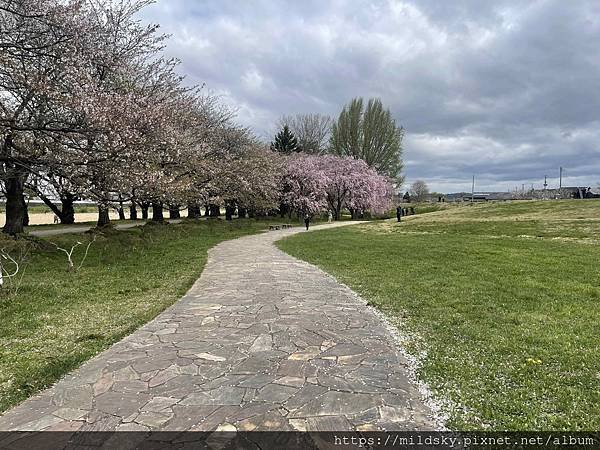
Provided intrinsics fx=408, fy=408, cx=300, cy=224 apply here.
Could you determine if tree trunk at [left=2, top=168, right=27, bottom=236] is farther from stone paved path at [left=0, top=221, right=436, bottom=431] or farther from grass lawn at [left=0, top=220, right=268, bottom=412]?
stone paved path at [left=0, top=221, right=436, bottom=431]

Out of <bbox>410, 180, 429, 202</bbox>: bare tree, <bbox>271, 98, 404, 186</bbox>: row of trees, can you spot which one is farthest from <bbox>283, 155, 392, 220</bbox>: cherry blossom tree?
<bbox>410, 180, 429, 202</bbox>: bare tree

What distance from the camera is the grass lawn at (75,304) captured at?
12.6ft

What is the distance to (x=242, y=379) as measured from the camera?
3459 mm

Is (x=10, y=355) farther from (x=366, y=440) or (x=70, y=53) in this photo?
(x=70, y=53)

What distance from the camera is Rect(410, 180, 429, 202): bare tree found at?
69.1 m

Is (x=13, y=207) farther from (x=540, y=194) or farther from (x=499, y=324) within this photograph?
(x=540, y=194)

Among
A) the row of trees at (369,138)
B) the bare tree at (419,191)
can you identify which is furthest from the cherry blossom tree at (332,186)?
the bare tree at (419,191)

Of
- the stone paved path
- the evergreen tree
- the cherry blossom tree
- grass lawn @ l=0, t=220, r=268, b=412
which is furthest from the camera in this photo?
the evergreen tree

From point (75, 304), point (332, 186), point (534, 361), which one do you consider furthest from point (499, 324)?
point (332, 186)

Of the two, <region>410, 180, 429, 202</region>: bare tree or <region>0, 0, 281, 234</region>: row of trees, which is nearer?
<region>0, 0, 281, 234</region>: row of trees

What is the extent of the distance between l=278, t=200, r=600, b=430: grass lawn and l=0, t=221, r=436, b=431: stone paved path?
42 centimetres

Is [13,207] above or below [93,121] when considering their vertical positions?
below

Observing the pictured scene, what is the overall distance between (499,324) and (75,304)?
6023 millimetres

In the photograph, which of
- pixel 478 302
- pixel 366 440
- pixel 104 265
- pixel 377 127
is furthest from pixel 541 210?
pixel 366 440
